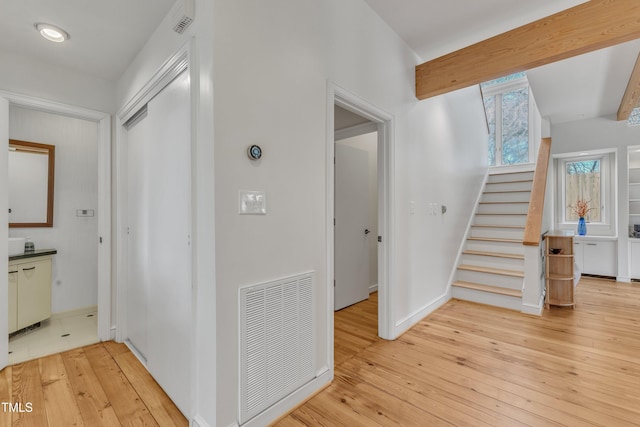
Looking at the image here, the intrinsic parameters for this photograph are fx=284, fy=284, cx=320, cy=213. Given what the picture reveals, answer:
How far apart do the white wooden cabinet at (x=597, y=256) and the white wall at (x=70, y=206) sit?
24.9ft

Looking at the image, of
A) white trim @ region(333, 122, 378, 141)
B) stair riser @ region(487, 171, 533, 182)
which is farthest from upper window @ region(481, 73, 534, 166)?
white trim @ region(333, 122, 378, 141)

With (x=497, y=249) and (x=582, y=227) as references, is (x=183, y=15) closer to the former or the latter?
(x=497, y=249)

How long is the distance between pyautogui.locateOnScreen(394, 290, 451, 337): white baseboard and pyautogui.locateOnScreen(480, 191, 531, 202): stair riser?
7.36 feet

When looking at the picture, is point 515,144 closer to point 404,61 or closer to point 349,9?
point 404,61

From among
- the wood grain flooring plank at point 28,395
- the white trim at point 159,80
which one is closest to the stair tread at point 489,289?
the white trim at point 159,80

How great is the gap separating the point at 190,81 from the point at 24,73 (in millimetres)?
1925

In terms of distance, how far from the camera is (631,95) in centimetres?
368

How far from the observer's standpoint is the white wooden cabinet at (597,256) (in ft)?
15.8

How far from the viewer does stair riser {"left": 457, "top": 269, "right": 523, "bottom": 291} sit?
11.6ft

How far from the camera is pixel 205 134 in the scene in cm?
143

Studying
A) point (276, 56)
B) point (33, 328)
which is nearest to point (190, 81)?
point (276, 56)

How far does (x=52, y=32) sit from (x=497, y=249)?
531 centimetres

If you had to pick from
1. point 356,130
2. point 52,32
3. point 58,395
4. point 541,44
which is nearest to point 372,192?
point 356,130

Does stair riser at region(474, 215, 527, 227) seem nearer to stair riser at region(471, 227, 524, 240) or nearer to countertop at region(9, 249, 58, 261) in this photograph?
stair riser at region(471, 227, 524, 240)
